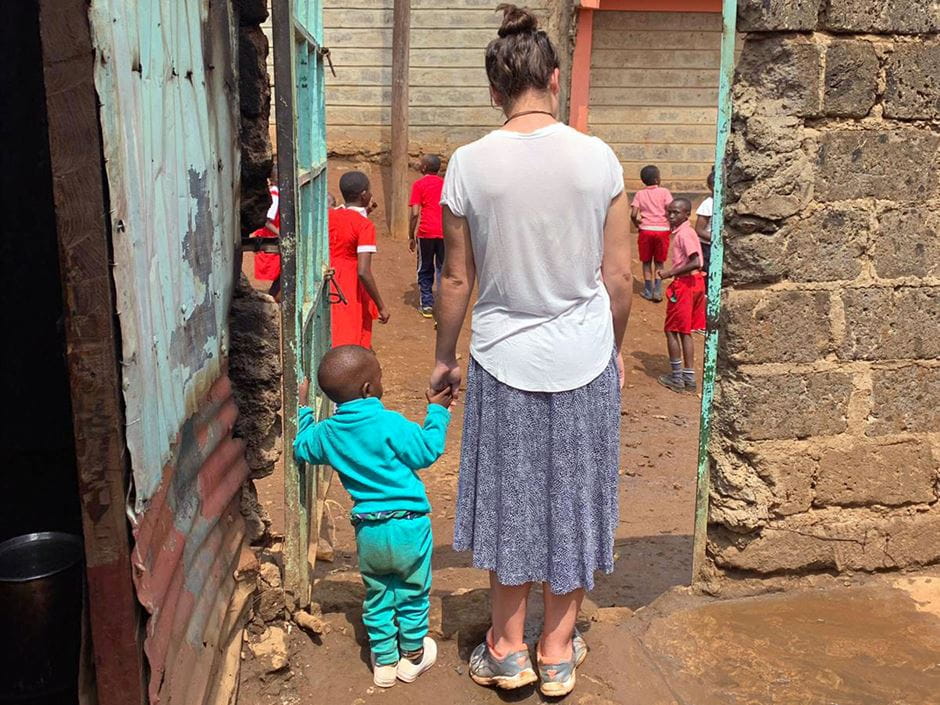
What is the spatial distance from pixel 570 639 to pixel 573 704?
186 mm

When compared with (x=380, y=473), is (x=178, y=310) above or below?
above

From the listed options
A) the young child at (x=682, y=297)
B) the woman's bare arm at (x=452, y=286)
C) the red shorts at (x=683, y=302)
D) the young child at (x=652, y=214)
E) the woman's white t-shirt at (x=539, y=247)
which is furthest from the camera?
the young child at (x=652, y=214)

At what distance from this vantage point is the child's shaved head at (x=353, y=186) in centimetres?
563

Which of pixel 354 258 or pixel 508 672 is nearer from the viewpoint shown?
pixel 508 672

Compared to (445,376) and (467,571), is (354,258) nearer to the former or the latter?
(467,571)

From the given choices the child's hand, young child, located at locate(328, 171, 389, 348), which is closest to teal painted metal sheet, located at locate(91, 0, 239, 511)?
the child's hand

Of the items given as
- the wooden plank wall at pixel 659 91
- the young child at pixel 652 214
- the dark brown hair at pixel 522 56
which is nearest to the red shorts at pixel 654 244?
the young child at pixel 652 214

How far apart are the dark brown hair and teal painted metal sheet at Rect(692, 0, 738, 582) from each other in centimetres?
75

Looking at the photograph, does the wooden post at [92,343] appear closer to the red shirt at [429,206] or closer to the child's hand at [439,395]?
the child's hand at [439,395]

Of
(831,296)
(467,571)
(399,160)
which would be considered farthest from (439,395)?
(399,160)

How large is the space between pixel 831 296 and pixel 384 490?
1639 millimetres

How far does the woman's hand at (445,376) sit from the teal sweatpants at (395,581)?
412 mm

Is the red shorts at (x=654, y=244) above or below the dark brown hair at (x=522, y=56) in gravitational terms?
below

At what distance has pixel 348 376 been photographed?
284cm
